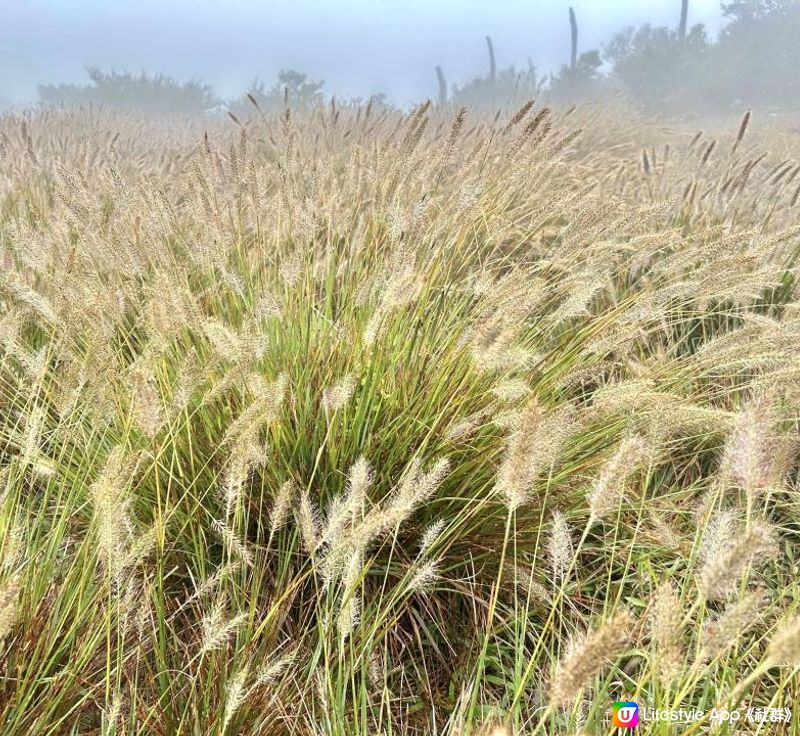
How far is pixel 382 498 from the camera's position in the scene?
1575 millimetres

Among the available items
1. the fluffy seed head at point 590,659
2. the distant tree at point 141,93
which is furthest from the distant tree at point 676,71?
the fluffy seed head at point 590,659

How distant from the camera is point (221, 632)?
902 millimetres

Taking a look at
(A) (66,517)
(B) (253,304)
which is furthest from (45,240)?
(A) (66,517)

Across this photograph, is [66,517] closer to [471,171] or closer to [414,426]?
[414,426]

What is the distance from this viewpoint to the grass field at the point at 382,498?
978 millimetres

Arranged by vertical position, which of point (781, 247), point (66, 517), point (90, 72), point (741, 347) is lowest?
point (66, 517)

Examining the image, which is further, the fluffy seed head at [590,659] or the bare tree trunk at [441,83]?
the bare tree trunk at [441,83]

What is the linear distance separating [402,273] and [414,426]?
1.50 ft

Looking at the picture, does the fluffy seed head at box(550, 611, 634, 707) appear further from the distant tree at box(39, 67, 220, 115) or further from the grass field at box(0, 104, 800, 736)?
the distant tree at box(39, 67, 220, 115)

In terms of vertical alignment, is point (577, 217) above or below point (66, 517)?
above

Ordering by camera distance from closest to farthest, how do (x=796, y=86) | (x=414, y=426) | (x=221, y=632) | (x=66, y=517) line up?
(x=221, y=632)
(x=66, y=517)
(x=414, y=426)
(x=796, y=86)

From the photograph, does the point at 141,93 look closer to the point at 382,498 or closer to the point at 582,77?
the point at 582,77

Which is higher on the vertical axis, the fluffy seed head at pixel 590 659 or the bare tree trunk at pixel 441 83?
the bare tree trunk at pixel 441 83

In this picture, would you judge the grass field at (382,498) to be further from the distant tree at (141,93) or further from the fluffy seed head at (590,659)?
the distant tree at (141,93)
